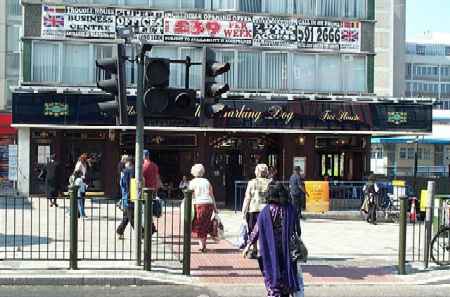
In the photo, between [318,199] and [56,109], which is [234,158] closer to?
[318,199]

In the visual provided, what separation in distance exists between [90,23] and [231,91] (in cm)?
573

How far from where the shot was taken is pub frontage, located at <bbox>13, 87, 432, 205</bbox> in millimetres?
24641

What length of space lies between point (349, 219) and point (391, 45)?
215 feet

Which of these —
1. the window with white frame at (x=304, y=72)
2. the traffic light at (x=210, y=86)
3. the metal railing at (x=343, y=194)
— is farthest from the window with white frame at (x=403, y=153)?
the traffic light at (x=210, y=86)

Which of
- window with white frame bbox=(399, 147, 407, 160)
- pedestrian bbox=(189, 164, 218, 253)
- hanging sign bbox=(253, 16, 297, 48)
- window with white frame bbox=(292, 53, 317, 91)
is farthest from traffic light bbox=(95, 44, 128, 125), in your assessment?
window with white frame bbox=(399, 147, 407, 160)

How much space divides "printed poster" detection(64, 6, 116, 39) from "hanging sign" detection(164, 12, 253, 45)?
6.69ft

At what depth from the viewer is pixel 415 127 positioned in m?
27.4

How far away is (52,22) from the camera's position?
25375mm

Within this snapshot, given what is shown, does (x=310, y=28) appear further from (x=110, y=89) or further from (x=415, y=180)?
(x=110, y=89)

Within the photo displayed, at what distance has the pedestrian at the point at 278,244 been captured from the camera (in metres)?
7.04

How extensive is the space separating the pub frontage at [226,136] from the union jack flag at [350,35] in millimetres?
2557

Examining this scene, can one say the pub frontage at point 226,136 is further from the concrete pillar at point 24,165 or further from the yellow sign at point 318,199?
the yellow sign at point 318,199

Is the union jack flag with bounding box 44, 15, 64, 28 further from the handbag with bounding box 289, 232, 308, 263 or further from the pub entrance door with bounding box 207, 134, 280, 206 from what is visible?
the handbag with bounding box 289, 232, 308, 263

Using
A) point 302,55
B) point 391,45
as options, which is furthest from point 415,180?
point 391,45
